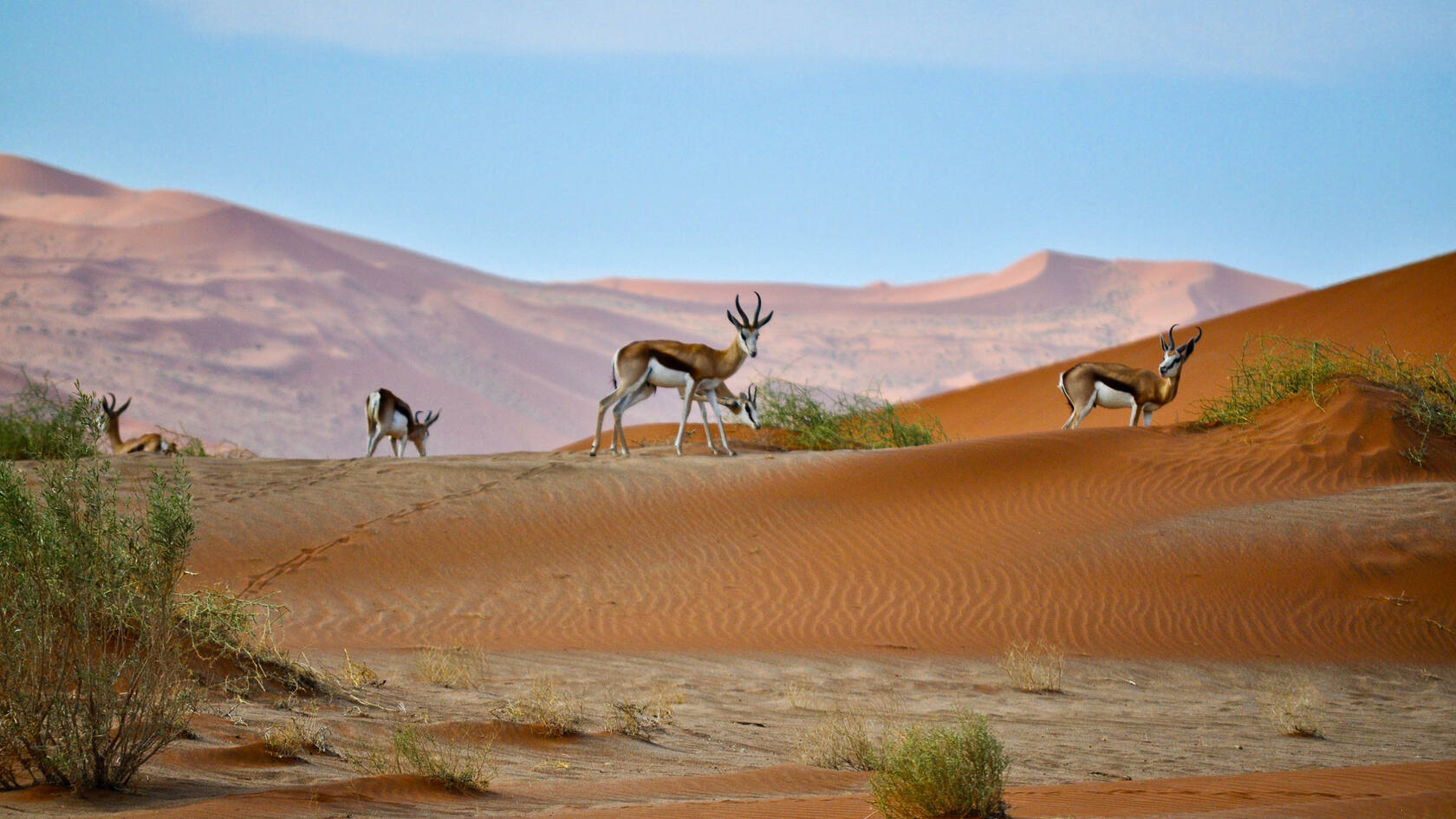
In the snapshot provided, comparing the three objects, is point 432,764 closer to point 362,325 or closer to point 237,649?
point 237,649

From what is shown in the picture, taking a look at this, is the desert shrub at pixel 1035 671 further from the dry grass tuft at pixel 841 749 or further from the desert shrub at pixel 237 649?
the desert shrub at pixel 237 649

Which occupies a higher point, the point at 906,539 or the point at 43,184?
the point at 43,184

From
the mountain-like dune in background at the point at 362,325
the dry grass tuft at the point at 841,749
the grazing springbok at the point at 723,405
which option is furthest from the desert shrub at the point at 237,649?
the mountain-like dune in background at the point at 362,325

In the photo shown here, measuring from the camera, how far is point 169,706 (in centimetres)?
590

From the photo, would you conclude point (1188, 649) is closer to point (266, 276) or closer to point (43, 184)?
point (266, 276)

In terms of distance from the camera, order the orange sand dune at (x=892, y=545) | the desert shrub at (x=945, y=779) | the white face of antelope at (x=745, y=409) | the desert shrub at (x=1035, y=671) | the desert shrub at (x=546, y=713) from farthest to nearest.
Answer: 1. the white face of antelope at (x=745, y=409)
2. the orange sand dune at (x=892, y=545)
3. the desert shrub at (x=1035, y=671)
4. the desert shrub at (x=546, y=713)
5. the desert shrub at (x=945, y=779)

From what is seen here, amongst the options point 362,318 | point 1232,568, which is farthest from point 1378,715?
point 362,318

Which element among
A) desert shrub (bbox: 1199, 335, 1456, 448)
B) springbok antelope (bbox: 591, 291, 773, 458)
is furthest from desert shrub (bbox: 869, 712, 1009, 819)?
desert shrub (bbox: 1199, 335, 1456, 448)

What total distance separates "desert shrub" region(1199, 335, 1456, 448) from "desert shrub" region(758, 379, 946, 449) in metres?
6.08

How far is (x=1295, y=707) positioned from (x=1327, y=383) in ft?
37.1

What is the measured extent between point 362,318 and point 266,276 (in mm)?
7688

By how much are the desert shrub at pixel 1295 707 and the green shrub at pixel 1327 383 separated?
8437 mm

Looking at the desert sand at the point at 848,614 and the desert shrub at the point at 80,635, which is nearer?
the desert shrub at the point at 80,635

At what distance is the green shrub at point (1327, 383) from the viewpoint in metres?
18.3
